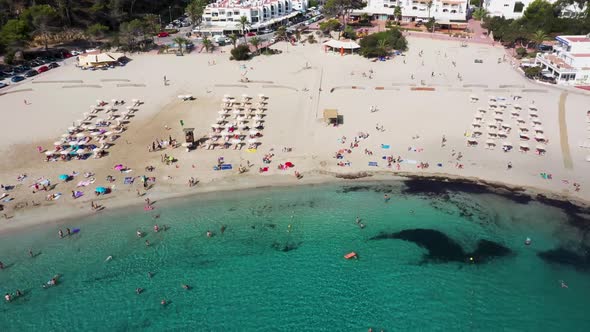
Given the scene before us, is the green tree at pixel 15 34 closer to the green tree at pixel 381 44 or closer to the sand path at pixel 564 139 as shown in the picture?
the green tree at pixel 381 44

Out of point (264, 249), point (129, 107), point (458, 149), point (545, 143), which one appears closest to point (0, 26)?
point (129, 107)

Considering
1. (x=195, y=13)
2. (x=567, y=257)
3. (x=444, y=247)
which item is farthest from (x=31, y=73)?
(x=567, y=257)

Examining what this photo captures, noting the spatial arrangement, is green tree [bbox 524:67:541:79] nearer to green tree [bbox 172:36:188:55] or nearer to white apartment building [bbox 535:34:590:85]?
white apartment building [bbox 535:34:590:85]

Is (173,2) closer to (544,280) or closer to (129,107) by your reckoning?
(129,107)

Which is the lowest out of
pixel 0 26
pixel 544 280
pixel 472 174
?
pixel 544 280

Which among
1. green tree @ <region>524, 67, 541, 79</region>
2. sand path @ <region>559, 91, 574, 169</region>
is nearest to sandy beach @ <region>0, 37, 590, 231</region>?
sand path @ <region>559, 91, 574, 169</region>

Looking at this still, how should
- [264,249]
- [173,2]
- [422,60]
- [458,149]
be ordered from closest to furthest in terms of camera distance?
[264,249] → [458,149] → [422,60] → [173,2]

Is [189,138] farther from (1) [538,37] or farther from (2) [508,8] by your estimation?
(2) [508,8]

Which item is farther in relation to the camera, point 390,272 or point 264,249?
point 264,249
